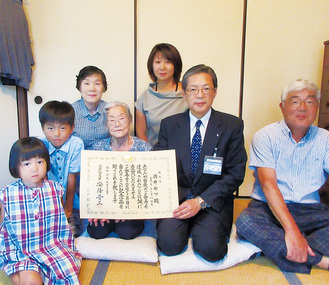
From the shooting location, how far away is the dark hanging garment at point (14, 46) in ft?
6.80

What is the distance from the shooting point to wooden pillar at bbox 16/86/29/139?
8.40 ft

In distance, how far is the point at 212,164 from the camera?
5.04ft

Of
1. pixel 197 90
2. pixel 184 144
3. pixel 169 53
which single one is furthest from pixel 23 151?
pixel 169 53

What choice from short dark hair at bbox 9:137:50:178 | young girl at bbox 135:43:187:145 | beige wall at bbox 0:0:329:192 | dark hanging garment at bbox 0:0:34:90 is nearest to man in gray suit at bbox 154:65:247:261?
young girl at bbox 135:43:187:145

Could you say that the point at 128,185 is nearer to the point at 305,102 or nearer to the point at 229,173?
the point at 229,173

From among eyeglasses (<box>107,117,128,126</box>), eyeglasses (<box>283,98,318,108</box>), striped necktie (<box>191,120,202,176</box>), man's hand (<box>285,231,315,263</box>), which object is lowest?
man's hand (<box>285,231,315,263</box>)

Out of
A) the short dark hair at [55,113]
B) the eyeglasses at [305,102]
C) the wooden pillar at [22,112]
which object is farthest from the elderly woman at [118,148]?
the wooden pillar at [22,112]

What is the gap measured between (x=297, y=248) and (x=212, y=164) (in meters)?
0.63

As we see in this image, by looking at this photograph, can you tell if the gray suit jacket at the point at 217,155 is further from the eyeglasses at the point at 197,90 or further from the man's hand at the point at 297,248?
the man's hand at the point at 297,248

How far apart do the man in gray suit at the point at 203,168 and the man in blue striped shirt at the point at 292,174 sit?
0.17m

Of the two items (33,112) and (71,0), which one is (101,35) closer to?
(71,0)

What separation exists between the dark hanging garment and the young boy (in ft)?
2.63

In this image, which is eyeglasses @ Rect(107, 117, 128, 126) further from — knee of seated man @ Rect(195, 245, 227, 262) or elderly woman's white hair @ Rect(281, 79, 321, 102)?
elderly woman's white hair @ Rect(281, 79, 321, 102)

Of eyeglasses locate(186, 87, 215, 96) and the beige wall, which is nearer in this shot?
eyeglasses locate(186, 87, 215, 96)
